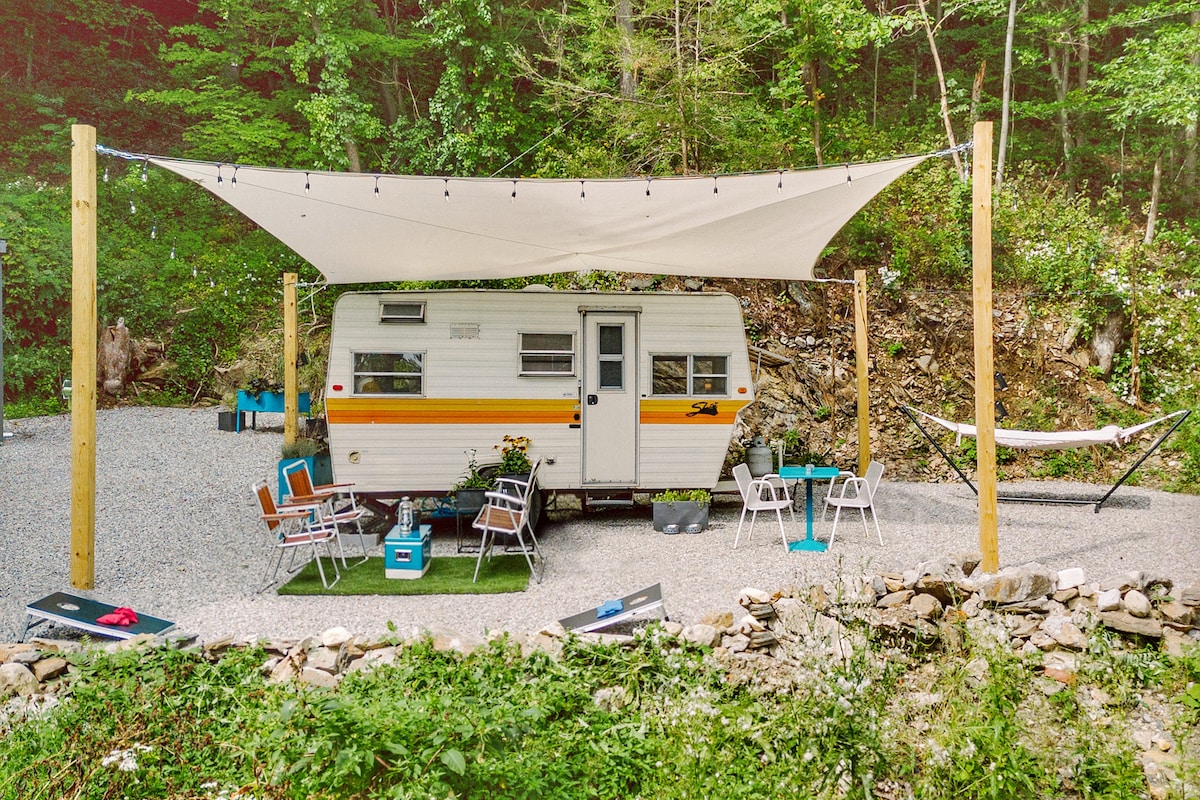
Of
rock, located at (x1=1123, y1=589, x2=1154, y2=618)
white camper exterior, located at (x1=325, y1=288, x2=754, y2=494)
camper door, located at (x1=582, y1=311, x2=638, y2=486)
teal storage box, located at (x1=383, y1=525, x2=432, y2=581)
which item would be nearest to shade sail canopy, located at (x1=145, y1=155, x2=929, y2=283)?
white camper exterior, located at (x1=325, y1=288, x2=754, y2=494)

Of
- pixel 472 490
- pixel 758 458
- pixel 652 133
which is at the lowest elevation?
pixel 472 490

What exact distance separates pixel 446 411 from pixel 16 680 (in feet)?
13.5

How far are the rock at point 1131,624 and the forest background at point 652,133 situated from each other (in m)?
5.50

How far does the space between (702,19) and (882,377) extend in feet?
18.0

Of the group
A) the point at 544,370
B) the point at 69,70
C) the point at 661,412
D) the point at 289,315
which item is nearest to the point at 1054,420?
the point at 661,412

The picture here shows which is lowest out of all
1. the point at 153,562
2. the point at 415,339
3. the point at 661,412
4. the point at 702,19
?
the point at 153,562

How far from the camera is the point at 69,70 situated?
17.4 m

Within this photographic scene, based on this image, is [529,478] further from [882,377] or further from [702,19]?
[702,19]

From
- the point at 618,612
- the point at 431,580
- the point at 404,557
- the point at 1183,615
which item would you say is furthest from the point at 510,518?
the point at 1183,615

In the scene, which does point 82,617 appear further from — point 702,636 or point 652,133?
point 652,133

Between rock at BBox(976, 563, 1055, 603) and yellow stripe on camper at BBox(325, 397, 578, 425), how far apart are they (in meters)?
3.90

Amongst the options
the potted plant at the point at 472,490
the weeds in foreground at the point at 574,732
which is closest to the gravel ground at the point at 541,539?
the potted plant at the point at 472,490

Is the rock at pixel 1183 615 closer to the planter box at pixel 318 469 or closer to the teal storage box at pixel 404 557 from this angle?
the teal storage box at pixel 404 557

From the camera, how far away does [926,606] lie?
450 centimetres
